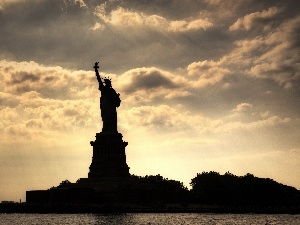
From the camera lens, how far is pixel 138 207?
8288cm

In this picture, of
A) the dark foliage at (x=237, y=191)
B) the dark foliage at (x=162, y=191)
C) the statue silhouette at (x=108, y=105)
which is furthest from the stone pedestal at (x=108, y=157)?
the dark foliage at (x=237, y=191)

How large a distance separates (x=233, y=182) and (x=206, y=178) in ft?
19.1

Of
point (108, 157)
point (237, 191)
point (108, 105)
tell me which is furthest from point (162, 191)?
point (237, 191)

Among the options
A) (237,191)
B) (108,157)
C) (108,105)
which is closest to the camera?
(108,157)

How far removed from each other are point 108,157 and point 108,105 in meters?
8.78

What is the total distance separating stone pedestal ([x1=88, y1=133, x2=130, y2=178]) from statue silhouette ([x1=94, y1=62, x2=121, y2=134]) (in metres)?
1.81

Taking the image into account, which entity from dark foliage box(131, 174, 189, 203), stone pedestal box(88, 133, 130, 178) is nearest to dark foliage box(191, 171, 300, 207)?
dark foliage box(131, 174, 189, 203)

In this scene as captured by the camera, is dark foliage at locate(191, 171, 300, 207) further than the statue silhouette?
Yes

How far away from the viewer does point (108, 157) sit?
9144cm

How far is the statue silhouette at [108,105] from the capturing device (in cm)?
9469

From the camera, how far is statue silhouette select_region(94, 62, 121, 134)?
9469cm

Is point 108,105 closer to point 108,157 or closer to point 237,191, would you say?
point 108,157

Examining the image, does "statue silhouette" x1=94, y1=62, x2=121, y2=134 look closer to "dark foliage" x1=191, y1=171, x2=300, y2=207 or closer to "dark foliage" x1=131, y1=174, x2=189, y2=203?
"dark foliage" x1=131, y1=174, x2=189, y2=203

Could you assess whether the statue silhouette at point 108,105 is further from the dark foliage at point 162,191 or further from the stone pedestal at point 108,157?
the dark foliage at point 162,191
